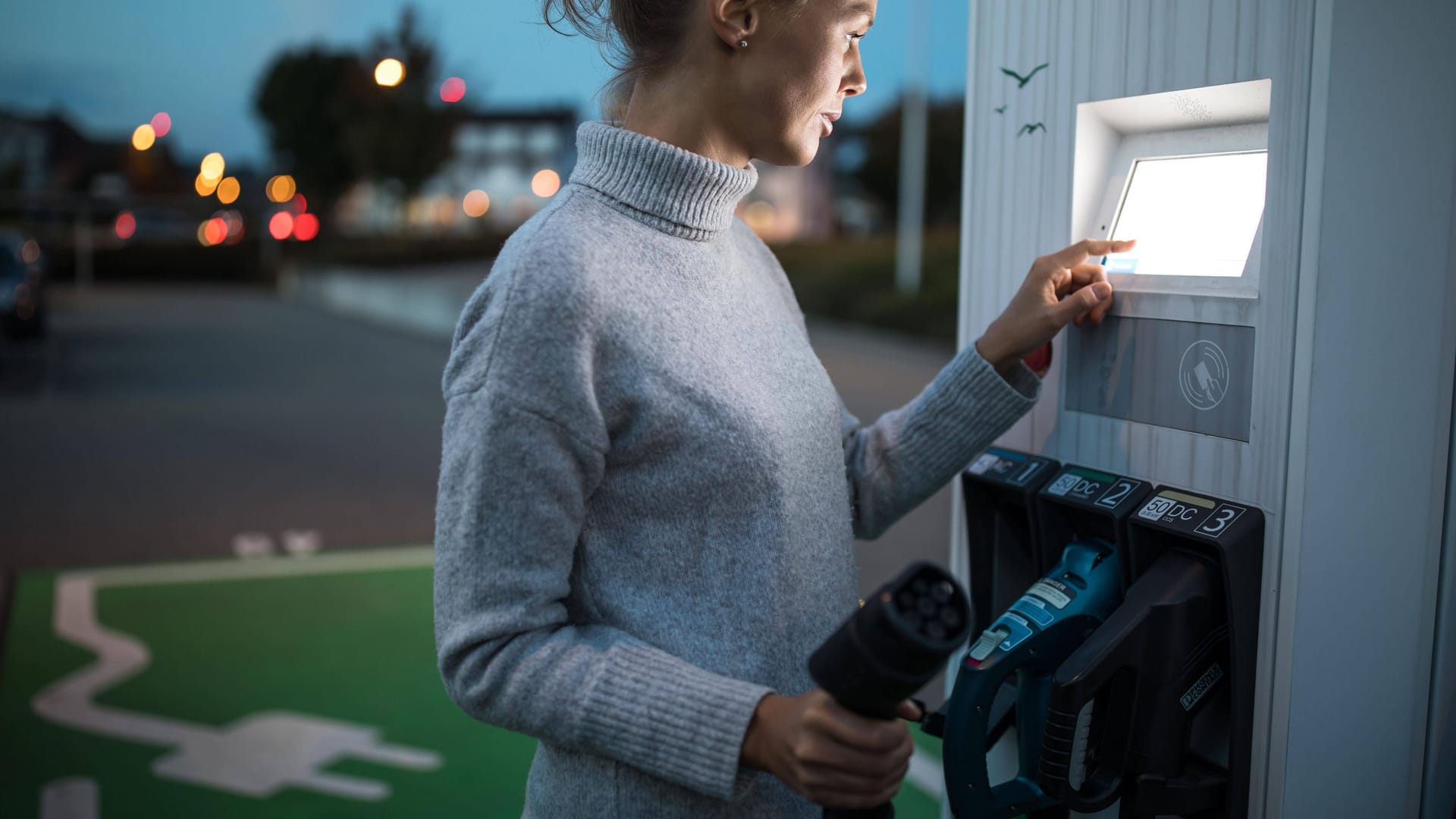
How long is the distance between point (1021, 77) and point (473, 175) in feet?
33.7

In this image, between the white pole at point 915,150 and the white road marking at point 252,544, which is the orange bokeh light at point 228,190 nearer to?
the white road marking at point 252,544

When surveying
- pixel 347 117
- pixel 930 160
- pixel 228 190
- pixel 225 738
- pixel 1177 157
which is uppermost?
pixel 930 160

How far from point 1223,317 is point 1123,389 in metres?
0.16

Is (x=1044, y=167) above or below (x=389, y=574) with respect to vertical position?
above

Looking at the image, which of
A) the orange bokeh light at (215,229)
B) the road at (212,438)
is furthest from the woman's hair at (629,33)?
the orange bokeh light at (215,229)

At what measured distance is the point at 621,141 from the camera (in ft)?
3.46

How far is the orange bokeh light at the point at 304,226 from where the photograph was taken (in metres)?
8.50

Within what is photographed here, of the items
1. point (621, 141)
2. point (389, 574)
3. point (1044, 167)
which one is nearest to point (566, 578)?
point (621, 141)

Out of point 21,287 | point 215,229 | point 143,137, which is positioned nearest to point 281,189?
point 215,229

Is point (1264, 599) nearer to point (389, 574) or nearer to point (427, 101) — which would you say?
point (389, 574)

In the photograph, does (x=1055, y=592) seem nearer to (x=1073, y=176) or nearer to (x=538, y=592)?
(x=1073, y=176)

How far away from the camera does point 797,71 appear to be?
3.41ft

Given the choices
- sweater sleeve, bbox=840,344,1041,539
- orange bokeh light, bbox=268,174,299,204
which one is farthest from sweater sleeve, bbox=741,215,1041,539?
orange bokeh light, bbox=268,174,299,204

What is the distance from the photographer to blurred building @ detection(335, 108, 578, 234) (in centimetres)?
975
